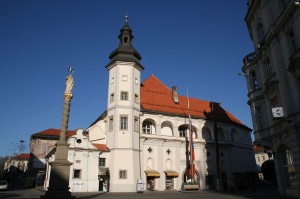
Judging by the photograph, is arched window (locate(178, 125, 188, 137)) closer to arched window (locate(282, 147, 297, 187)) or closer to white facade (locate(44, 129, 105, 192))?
white facade (locate(44, 129, 105, 192))

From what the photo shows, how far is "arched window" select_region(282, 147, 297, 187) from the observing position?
783 inches

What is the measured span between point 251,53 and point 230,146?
20.3 metres

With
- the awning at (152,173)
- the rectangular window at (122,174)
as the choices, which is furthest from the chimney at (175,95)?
the rectangular window at (122,174)

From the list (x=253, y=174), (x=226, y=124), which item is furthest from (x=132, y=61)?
(x=253, y=174)

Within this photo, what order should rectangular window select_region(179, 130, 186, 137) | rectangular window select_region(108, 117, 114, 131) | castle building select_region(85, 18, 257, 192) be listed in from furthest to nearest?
rectangular window select_region(179, 130, 186, 137) < rectangular window select_region(108, 117, 114, 131) < castle building select_region(85, 18, 257, 192)

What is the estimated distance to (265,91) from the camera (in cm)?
2373

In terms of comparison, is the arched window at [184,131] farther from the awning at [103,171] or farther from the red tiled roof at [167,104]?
the awning at [103,171]

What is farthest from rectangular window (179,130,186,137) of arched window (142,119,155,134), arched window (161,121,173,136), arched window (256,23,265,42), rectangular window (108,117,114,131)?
arched window (256,23,265,42)

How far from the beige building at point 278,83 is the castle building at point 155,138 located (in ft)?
40.6

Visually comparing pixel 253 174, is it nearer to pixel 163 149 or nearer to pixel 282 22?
pixel 163 149

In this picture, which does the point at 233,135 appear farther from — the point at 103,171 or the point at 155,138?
the point at 103,171

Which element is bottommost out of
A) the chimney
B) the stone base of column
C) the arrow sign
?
the stone base of column

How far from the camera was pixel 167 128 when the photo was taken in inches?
1585

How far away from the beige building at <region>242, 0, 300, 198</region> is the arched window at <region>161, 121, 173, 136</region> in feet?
51.2
